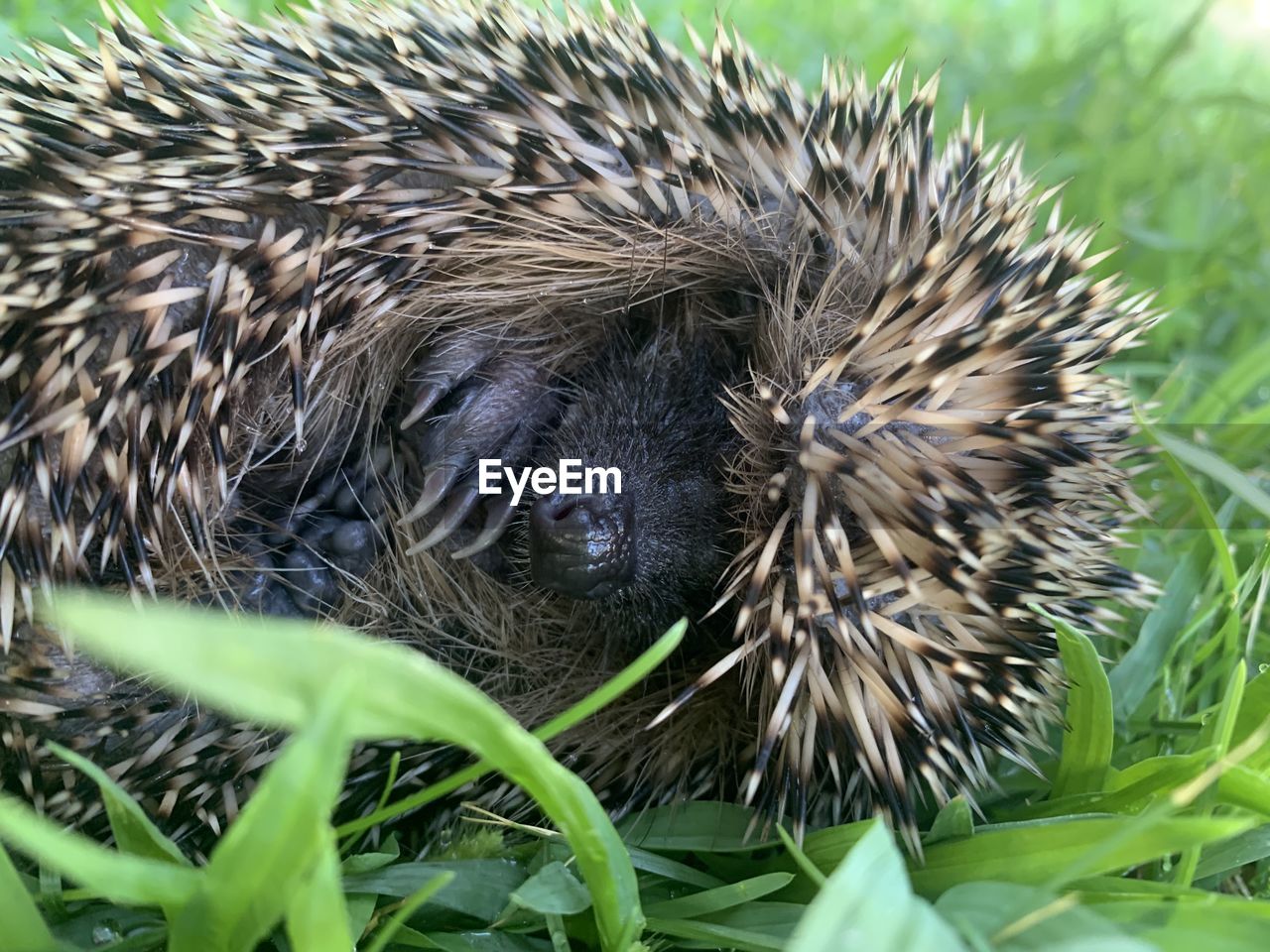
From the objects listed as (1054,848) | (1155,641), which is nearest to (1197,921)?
(1054,848)

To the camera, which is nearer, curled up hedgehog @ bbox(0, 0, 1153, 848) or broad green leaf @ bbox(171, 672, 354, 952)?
broad green leaf @ bbox(171, 672, 354, 952)

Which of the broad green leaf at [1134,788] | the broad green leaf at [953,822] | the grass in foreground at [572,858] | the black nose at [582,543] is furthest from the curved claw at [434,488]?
the broad green leaf at [1134,788]

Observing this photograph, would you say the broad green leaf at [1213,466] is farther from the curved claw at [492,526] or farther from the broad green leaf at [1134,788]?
the curved claw at [492,526]

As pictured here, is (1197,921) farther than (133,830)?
No

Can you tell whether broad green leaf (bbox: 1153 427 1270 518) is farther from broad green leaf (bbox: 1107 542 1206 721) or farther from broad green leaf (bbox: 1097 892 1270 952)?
broad green leaf (bbox: 1097 892 1270 952)

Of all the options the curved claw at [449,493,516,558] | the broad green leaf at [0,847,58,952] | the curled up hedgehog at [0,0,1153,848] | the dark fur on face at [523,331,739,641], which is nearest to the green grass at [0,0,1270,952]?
the broad green leaf at [0,847,58,952]

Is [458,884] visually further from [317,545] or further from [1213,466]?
[1213,466]

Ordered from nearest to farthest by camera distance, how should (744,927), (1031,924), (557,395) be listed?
(1031,924) → (744,927) → (557,395)

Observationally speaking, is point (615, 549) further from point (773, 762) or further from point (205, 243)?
point (205, 243)
